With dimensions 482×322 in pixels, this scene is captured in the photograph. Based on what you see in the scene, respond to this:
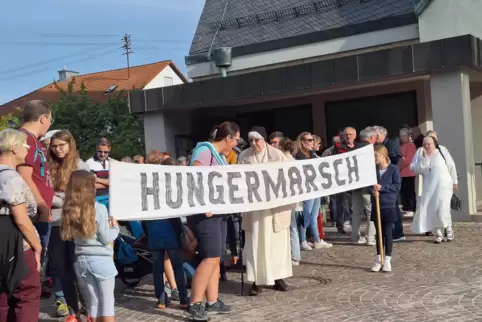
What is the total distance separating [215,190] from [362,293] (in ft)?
6.68

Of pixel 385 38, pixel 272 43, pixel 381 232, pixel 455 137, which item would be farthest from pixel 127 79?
pixel 381 232

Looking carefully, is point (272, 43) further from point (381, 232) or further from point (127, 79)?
point (127, 79)

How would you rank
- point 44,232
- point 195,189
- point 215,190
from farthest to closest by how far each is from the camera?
point 215,190
point 195,189
point 44,232

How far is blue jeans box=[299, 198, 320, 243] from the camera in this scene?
961cm

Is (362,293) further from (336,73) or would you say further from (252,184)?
(336,73)

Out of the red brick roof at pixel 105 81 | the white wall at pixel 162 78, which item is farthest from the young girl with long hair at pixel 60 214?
the white wall at pixel 162 78

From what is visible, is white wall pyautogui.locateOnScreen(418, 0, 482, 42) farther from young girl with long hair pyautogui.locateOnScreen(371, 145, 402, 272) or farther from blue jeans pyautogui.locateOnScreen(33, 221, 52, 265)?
blue jeans pyautogui.locateOnScreen(33, 221, 52, 265)

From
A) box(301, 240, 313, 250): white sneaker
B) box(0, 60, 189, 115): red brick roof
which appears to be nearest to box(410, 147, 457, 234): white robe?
box(301, 240, 313, 250): white sneaker

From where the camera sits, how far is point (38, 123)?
5.61 meters

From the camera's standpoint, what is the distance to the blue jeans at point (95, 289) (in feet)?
17.3

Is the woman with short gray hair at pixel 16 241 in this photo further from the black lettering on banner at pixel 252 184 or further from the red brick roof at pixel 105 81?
the red brick roof at pixel 105 81

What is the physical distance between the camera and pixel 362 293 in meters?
6.82

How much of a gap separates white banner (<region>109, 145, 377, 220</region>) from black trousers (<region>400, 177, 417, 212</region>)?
5.41 m

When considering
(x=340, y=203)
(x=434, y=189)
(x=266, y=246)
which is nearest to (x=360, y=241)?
(x=340, y=203)
